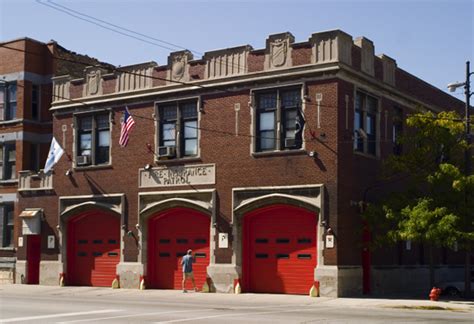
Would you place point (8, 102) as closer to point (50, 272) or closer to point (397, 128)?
point (50, 272)

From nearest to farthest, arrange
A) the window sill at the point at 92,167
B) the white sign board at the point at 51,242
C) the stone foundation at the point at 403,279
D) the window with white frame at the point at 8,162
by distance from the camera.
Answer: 1. the stone foundation at the point at 403,279
2. the window sill at the point at 92,167
3. the white sign board at the point at 51,242
4. the window with white frame at the point at 8,162

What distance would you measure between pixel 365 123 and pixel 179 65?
875 cm

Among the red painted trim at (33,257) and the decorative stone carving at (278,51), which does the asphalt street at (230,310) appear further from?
the decorative stone carving at (278,51)

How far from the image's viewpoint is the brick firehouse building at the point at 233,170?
30422mm

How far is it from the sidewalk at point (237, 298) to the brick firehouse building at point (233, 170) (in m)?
1.32

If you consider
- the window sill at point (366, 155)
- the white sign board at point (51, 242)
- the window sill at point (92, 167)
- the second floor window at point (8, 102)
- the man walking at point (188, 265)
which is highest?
the second floor window at point (8, 102)

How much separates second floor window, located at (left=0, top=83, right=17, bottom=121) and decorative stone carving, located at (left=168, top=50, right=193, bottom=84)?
11774 millimetres

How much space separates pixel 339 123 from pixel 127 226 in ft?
37.9

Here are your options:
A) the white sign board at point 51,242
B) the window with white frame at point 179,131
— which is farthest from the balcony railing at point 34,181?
the window with white frame at point 179,131

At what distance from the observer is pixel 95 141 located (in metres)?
37.4

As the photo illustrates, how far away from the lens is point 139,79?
36.0m

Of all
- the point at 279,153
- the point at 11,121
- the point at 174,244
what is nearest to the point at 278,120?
the point at 279,153

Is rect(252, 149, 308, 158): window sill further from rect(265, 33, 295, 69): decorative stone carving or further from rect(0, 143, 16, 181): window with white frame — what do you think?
rect(0, 143, 16, 181): window with white frame

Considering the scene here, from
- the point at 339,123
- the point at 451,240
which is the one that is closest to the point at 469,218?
the point at 451,240
